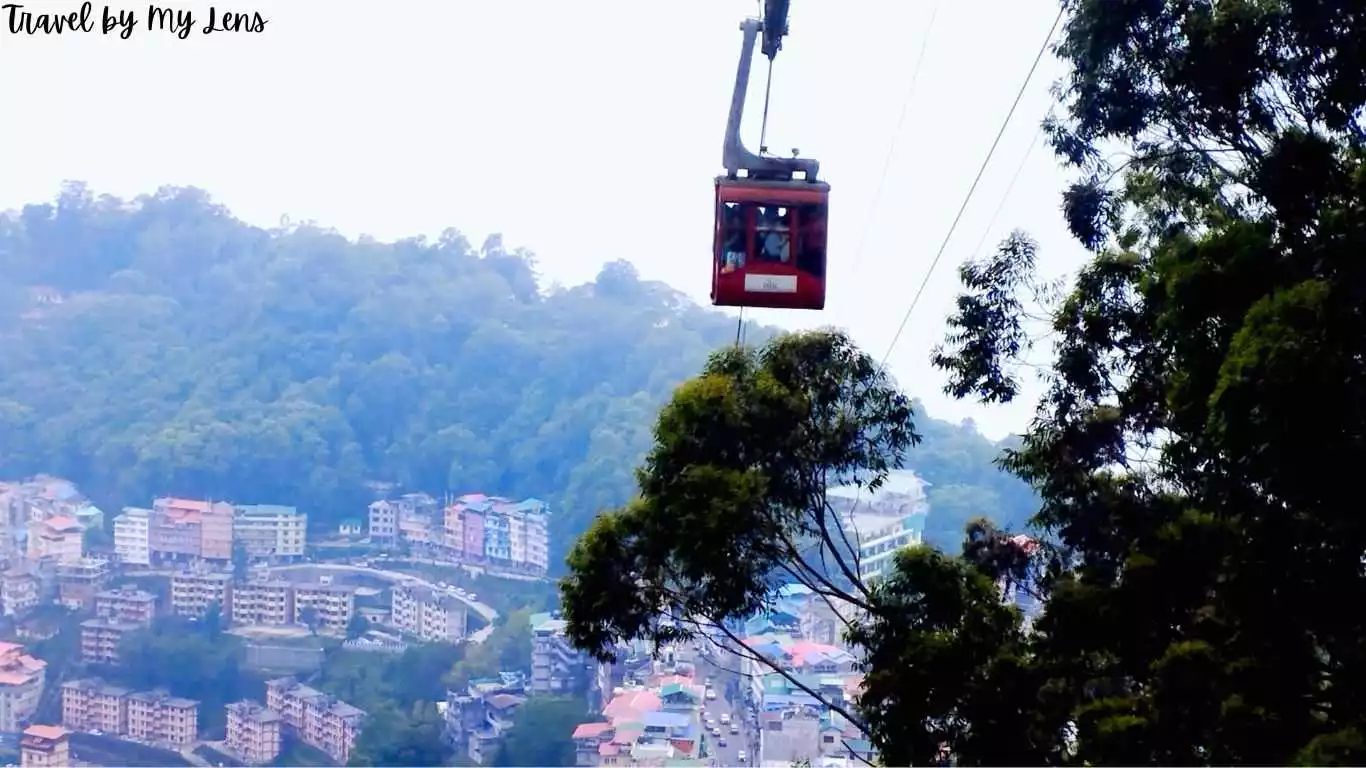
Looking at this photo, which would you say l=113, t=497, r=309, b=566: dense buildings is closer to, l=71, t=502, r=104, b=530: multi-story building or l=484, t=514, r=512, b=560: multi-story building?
l=71, t=502, r=104, b=530: multi-story building

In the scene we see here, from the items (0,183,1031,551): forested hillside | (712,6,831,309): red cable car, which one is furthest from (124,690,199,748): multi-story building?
(712,6,831,309): red cable car

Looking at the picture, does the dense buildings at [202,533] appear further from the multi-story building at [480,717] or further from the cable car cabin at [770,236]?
the cable car cabin at [770,236]

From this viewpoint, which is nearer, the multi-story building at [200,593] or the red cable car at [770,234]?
the red cable car at [770,234]

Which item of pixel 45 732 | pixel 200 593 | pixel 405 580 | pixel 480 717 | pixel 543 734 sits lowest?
pixel 45 732

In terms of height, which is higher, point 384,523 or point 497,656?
point 384,523

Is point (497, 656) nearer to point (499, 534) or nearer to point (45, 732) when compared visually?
point (499, 534)

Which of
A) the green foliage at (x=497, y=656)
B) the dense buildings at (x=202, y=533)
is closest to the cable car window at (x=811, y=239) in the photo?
the green foliage at (x=497, y=656)

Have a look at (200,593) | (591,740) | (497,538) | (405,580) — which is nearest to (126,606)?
(200,593)
